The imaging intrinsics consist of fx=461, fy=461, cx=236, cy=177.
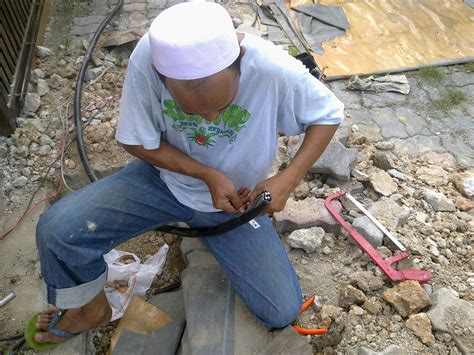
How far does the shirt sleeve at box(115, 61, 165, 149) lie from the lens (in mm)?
1897

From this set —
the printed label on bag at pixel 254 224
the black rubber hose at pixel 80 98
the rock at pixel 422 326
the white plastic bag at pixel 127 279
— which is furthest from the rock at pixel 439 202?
the black rubber hose at pixel 80 98

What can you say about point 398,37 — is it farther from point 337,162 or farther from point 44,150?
point 44,150

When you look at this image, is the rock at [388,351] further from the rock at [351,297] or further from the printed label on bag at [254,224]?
the printed label on bag at [254,224]

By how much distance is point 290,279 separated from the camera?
2.29 meters

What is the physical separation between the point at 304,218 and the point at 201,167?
0.94 metres

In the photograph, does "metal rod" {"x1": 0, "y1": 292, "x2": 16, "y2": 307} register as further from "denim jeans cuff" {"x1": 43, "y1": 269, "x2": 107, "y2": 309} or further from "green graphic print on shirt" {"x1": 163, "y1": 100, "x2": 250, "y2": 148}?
"green graphic print on shirt" {"x1": 163, "y1": 100, "x2": 250, "y2": 148}

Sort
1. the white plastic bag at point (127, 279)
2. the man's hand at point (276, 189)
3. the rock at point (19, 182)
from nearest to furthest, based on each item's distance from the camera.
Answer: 1. the man's hand at point (276, 189)
2. the white plastic bag at point (127, 279)
3. the rock at point (19, 182)

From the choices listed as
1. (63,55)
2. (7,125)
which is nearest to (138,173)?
(7,125)

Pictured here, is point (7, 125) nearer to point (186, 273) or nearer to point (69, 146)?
point (69, 146)

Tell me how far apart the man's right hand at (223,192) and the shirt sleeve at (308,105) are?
366mm

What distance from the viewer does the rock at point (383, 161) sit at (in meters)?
3.21

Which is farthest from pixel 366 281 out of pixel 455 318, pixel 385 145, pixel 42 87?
pixel 42 87

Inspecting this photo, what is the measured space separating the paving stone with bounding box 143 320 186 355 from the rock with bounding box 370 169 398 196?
4.96 ft

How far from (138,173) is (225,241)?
1.80 ft
